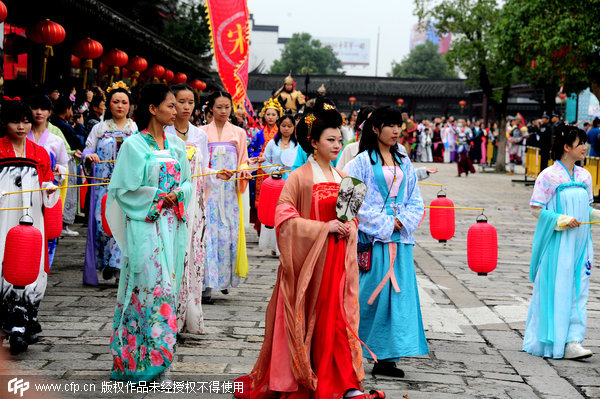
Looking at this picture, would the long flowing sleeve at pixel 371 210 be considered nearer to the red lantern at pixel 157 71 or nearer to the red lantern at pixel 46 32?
the red lantern at pixel 46 32

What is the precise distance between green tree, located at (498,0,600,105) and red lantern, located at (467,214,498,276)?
1158 centimetres

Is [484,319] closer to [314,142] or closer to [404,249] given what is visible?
[404,249]

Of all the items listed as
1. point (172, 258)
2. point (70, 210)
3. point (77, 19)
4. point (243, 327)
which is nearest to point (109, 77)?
point (77, 19)

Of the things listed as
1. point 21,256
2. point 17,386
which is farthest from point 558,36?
point 17,386

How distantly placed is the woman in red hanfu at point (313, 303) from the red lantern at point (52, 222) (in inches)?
81.4

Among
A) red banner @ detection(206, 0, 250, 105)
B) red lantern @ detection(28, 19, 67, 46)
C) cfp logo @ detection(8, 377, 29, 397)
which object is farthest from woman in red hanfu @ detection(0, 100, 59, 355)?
red banner @ detection(206, 0, 250, 105)

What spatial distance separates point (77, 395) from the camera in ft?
14.3

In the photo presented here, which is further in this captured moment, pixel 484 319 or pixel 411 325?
pixel 484 319

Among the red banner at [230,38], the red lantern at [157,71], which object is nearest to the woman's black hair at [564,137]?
the red banner at [230,38]

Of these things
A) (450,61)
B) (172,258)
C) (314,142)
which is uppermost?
(450,61)

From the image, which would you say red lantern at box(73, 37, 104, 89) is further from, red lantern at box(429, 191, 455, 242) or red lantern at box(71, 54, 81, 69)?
red lantern at box(429, 191, 455, 242)

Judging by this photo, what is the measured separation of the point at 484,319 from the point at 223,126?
2931 mm

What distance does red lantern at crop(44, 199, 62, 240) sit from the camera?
5.66 meters

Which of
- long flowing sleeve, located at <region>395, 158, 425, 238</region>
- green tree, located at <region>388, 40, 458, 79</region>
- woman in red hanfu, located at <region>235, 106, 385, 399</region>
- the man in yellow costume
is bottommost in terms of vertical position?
woman in red hanfu, located at <region>235, 106, 385, 399</region>
